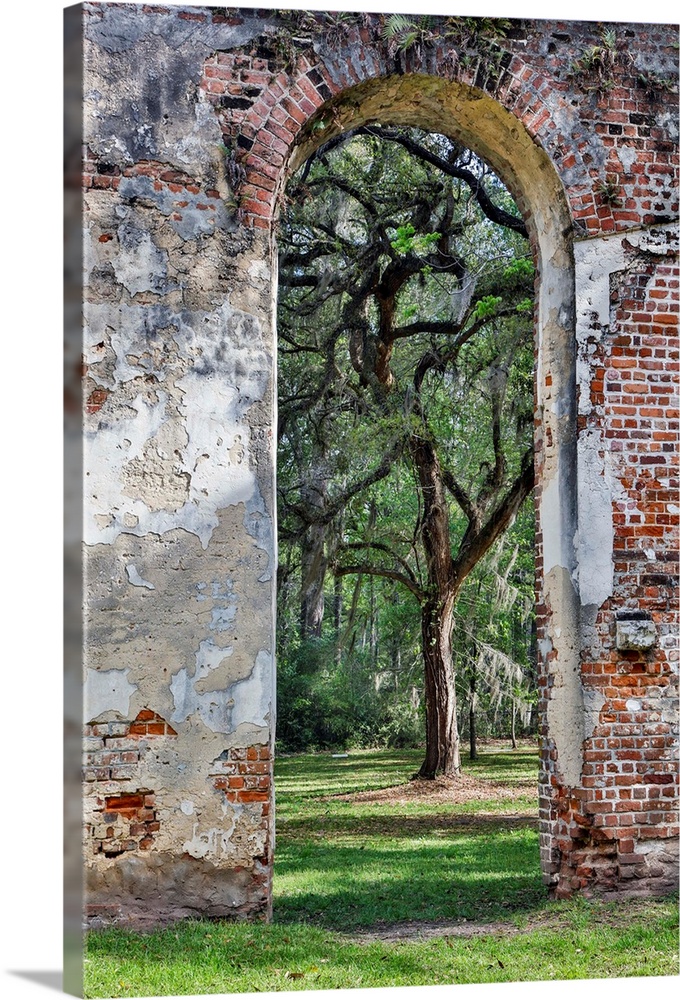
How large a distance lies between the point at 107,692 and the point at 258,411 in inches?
60.0

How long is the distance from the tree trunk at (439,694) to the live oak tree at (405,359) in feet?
0.08

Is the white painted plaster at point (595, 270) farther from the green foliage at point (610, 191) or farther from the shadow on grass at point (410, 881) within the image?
the shadow on grass at point (410, 881)

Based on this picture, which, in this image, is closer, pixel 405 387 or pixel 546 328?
Result: pixel 546 328

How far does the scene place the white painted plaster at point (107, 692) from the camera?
497 cm

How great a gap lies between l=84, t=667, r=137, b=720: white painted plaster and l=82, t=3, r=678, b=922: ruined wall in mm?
10

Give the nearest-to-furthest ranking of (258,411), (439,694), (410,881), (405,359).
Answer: (258,411), (410,881), (405,359), (439,694)

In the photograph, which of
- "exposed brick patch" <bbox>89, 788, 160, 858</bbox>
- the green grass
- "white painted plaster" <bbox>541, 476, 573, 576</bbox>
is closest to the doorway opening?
the green grass

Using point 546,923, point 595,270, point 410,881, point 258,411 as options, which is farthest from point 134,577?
point 410,881

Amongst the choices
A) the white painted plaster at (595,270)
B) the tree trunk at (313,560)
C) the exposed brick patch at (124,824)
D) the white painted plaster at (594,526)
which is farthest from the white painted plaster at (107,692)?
the tree trunk at (313,560)

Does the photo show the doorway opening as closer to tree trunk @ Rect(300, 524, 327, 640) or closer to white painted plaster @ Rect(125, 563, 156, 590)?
tree trunk @ Rect(300, 524, 327, 640)

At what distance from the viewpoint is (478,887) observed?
22.8ft

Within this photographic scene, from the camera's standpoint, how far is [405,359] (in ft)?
39.1

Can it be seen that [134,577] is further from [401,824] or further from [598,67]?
[401,824]

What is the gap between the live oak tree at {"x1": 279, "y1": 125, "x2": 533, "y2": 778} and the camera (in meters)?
9.50
